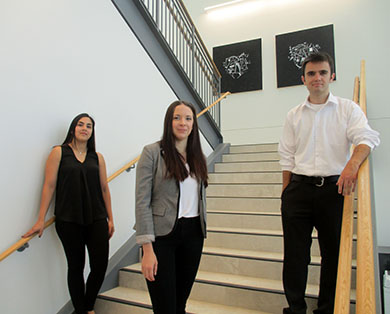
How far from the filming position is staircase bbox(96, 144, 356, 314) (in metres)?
2.12

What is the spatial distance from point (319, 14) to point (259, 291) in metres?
5.26

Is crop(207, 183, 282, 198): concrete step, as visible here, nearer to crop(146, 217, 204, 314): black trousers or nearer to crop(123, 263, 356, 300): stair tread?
crop(123, 263, 356, 300): stair tread

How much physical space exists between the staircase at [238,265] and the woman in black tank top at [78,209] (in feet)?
1.30

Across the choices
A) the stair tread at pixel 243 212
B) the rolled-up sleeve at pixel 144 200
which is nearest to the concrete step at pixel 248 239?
the stair tread at pixel 243 212

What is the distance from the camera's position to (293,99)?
559 cm

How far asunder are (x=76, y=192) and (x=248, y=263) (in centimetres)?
142

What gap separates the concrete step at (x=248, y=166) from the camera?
159 inches

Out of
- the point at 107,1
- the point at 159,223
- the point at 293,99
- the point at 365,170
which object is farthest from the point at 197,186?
the point at 293,99

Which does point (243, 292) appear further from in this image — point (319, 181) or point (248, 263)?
point (319, 181)

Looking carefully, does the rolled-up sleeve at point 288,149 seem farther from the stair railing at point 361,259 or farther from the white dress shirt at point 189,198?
the white dress shirt at point 189,198

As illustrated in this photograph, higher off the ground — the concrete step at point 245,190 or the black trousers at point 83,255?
the concrete step at point 245,190

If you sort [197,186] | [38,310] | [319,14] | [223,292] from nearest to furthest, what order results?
[197,186]
[38,310]
[223,292]
[319,14]

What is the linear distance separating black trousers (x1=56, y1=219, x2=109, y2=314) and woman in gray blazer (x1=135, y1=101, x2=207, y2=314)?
0.87 metres

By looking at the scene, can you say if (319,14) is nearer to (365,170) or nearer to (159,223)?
(365,170)
